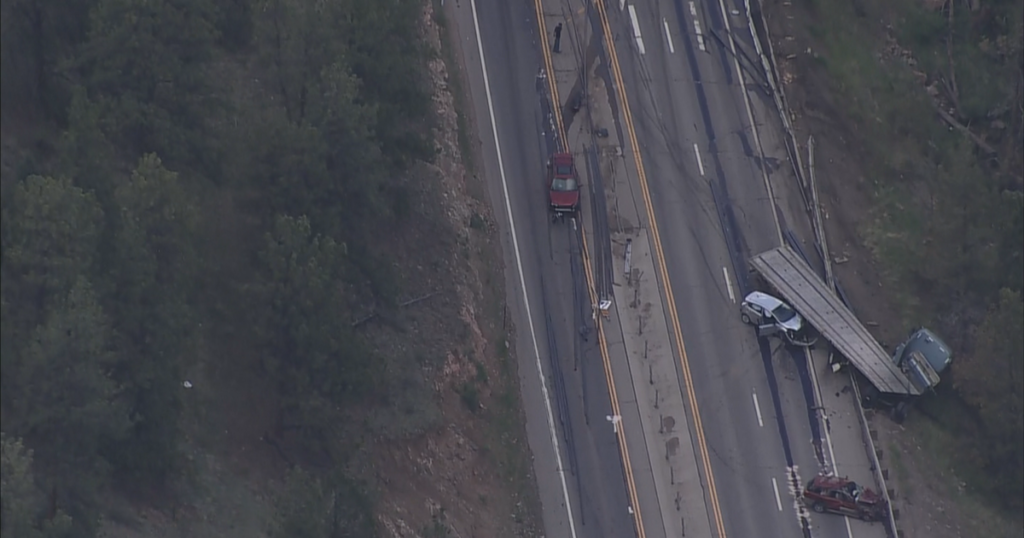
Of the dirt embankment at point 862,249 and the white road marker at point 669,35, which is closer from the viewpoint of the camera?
the dirt embankment at point 862,249

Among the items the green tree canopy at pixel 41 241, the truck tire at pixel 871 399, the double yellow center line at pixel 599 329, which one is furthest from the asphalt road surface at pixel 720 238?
the green tree canopy at pixel 41 241

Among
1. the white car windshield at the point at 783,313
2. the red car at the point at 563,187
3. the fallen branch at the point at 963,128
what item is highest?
the red car at the point at 563,187

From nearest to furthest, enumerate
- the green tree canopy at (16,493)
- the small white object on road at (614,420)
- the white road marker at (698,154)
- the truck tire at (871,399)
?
the green tree canopy at (16,493), the small white object on road at (614,420), the truck tire at (871,399), the white road marker at (698,154)

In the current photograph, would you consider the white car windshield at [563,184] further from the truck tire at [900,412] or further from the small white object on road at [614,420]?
the truck tire at [900,412]

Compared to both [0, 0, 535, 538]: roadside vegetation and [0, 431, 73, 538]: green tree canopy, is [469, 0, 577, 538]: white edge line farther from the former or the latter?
[0, 431, 73, 538]: green tree canopy

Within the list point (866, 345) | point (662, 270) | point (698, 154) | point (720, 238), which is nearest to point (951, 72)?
point (698, 154)

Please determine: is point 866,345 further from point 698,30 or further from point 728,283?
point 698,30
